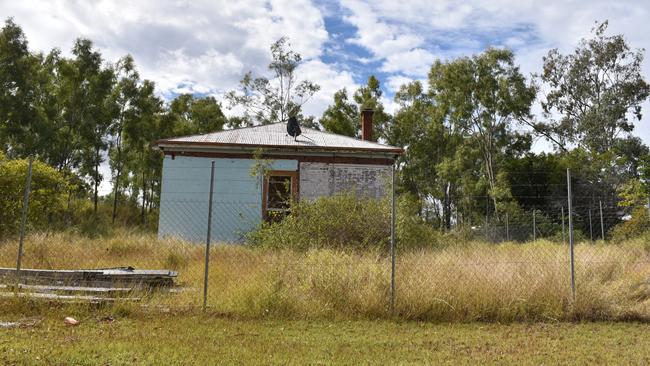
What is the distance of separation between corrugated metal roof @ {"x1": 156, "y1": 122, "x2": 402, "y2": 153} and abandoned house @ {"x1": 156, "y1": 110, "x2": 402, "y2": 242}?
4 cm

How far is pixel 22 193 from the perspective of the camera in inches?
553

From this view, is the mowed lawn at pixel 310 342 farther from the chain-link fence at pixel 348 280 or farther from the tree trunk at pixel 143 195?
the tree trunk at pixel 143 195

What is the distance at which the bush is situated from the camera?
467 inches

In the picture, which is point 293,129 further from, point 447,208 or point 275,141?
point 447,208

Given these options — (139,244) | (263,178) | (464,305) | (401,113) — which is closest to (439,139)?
(401,113)

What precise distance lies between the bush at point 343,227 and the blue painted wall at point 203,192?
4.34 m

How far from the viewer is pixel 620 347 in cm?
562

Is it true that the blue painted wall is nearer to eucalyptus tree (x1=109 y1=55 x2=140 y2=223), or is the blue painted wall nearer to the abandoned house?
the abandoned house

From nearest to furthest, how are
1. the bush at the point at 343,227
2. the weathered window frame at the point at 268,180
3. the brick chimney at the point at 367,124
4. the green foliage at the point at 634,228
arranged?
1. the bush at the point at 343,227
2. the green foliage at the point at 634,228
3. the weathered window frame at the point at 268,180
4. the brick chimney at the point at 367,124

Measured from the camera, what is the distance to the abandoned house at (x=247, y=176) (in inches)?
683

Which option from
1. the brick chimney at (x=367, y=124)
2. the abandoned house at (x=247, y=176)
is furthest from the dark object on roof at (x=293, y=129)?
the brick chimney at (x=367, y=124)

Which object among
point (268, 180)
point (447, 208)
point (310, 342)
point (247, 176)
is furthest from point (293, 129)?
point (310, 342)

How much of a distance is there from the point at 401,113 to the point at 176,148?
2109cm

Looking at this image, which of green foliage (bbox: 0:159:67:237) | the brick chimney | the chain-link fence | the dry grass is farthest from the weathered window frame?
the dry grass
